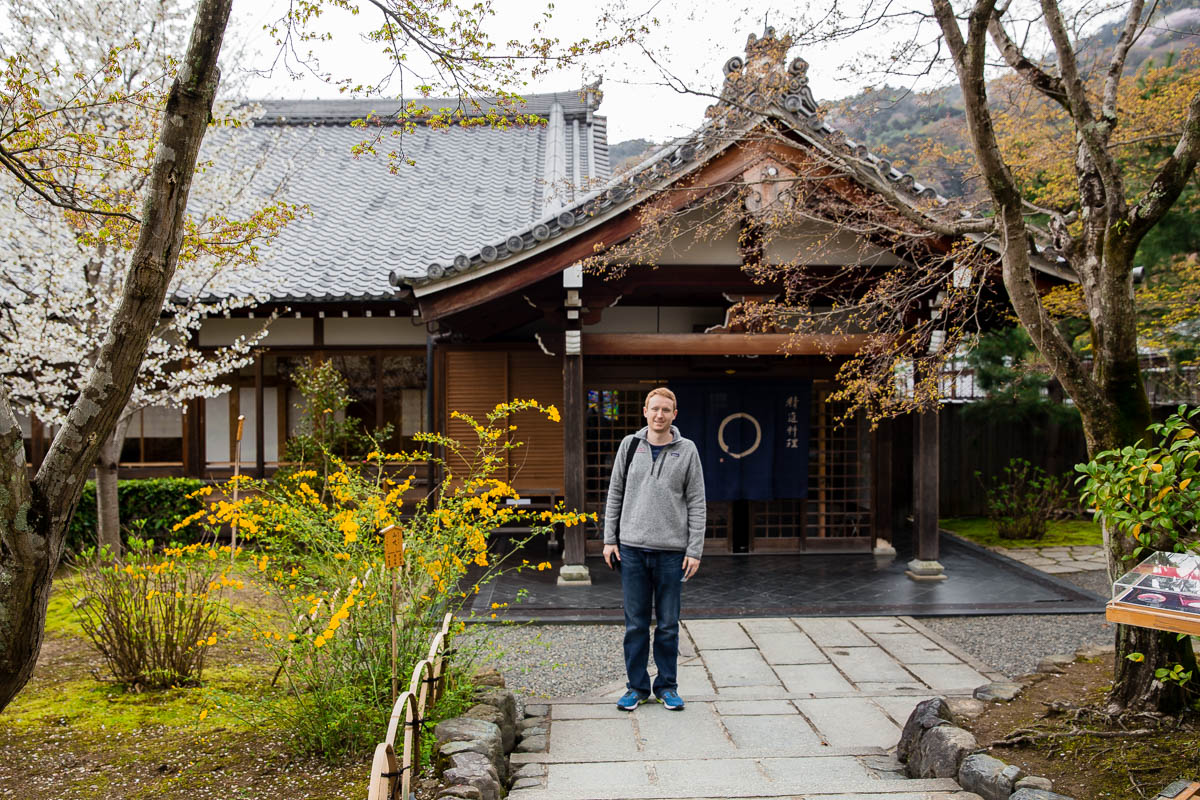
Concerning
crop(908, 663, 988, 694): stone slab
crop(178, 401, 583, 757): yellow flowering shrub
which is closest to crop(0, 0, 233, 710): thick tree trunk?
crop(178, 401, 583, 757): yellow flowering shrub

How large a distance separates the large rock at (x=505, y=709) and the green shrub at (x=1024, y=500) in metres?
9.15

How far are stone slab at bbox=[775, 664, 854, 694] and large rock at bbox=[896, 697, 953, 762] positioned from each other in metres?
1.19

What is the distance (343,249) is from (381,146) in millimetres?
3789

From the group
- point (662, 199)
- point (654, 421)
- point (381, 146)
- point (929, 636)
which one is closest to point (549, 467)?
point (662, 199)

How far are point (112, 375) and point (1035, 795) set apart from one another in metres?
3.83

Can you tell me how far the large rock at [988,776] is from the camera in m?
3.41

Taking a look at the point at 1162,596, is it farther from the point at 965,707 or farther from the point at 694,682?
the point at 694,682

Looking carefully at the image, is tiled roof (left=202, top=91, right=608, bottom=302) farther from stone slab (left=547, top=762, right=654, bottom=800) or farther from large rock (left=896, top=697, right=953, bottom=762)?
large rock (left=896, top=697, right=953, bottom=762)

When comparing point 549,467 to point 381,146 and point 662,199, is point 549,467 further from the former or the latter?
point 381,146

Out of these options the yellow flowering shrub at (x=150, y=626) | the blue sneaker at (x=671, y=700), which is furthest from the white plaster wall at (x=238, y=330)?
the blue sneaker at (x=671, y=700)

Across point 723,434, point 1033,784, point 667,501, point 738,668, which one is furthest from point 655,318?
point 1033,784

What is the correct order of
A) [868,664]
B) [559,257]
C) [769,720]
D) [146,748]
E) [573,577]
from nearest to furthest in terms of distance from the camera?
1. [146,748]
2. [769,720]
3. [868,664]
4. [559,257]
5. [573,577]

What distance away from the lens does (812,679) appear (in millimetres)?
5684

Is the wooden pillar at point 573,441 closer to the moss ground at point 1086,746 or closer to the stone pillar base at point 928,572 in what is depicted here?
the stone pillar base at point 928,572
